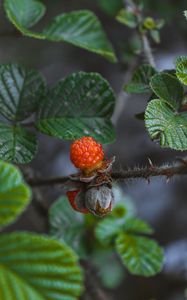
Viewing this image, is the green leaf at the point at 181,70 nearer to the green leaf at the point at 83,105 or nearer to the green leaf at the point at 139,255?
the green leaf at the point at 83,105

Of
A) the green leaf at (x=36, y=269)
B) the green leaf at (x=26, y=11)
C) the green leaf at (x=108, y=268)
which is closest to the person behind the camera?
the green leaf at (x=36, y=269)

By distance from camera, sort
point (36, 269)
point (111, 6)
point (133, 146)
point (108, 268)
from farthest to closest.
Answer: point (133, 146)
point (111, 6)
point (108, 268)
point (36, 269)

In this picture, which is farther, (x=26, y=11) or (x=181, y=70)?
(x=26, y=11)

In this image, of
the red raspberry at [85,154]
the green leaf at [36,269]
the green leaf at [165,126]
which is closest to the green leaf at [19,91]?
the red raspberry at [85,154]

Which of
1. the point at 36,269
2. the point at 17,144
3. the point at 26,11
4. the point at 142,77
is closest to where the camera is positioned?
the point at 36,269

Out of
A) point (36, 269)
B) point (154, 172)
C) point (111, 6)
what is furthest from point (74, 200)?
point (111, 6)

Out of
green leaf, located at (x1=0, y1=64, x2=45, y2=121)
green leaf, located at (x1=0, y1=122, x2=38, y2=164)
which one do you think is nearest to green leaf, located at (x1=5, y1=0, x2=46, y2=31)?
green leaf, located at (x1=0, y1=64, x2=45, y2=121)

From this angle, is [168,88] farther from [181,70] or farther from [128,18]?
[128,18]
